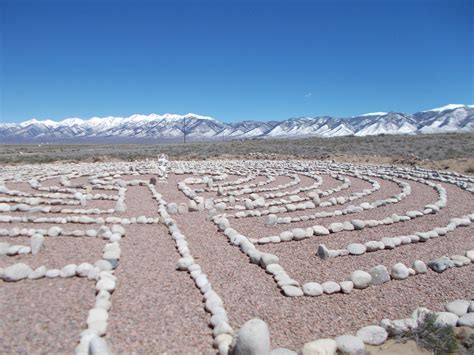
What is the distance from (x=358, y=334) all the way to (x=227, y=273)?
8.13 feet

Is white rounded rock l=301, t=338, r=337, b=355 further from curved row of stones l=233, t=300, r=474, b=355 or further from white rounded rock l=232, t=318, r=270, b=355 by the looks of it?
white rounded rock l=232, t=318, r=270, b=355

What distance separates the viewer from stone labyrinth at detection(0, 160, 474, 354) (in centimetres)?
441

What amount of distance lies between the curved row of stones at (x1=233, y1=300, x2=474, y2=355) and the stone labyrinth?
0.02 metres

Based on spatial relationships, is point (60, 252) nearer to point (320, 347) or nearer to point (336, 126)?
point (320, 347)

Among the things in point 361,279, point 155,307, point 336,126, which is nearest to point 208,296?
point 155,307

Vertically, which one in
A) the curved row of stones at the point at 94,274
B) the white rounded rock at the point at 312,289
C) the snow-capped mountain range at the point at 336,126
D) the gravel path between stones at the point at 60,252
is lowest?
the white rounded rock at the point at 312,289

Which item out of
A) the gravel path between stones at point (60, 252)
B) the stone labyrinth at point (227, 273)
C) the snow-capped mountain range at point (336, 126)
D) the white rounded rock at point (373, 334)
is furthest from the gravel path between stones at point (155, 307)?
the snow-capped mountain range at point (336, 126)

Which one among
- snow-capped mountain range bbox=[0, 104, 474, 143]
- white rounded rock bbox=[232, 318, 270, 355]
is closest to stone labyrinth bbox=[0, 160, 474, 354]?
white rounded rock bbox=[232, 318, 270, 355]

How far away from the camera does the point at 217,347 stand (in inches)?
165

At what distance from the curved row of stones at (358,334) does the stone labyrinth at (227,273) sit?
0.02 metres

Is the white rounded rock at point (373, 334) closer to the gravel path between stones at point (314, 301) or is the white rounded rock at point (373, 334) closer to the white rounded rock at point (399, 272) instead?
the gravel path between stones at point (314, 301)

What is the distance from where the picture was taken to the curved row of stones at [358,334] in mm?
3846

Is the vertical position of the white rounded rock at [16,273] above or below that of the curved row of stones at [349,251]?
above

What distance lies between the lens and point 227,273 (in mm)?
6273
